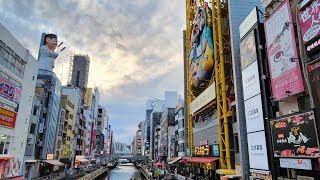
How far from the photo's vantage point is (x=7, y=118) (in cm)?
3266

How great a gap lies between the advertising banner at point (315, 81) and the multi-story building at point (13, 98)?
32617 mm

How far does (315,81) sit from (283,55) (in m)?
5.36

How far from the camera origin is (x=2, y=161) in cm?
3209

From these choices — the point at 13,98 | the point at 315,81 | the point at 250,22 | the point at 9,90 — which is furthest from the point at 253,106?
the point at 13,98

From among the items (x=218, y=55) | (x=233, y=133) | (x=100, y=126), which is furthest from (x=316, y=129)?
(x=100, y=126)

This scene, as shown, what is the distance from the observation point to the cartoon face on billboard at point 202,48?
148 ft

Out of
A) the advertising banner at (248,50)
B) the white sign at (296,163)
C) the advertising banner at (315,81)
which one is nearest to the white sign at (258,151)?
the white sign at (296,163)

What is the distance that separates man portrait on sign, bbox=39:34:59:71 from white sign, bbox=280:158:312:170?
57.7 meters

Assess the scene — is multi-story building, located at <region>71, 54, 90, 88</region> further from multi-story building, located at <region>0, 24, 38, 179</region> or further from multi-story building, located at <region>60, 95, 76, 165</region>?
multi-story building, located at <region>0, 24, 38, 179</region>

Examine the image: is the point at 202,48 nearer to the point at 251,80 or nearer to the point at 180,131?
the point at 251,80

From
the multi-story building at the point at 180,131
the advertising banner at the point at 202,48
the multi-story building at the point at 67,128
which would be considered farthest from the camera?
the multi-story building at the point at 180,131

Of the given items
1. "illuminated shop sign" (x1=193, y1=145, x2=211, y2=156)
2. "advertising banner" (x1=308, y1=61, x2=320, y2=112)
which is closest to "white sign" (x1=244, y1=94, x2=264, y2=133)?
"advertising banner" (x1=308, y1=61, x2=320, y2=112)

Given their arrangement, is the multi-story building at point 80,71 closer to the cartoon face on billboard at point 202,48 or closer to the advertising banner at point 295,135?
the cartoon face on billboard at point 202,48

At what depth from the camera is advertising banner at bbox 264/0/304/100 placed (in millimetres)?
21797
